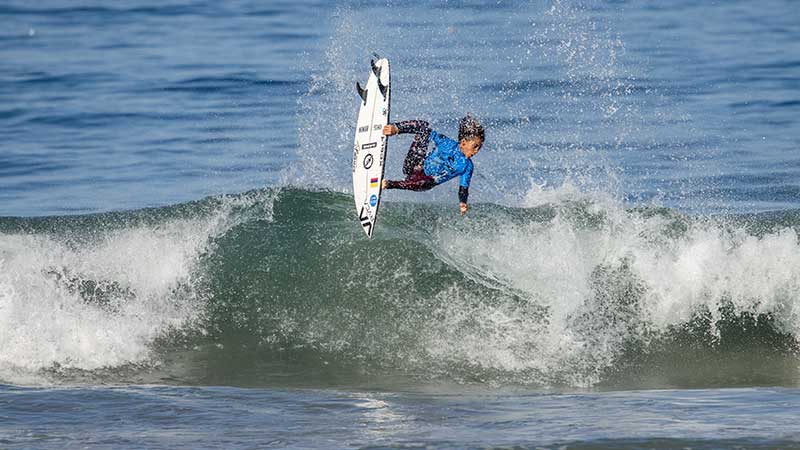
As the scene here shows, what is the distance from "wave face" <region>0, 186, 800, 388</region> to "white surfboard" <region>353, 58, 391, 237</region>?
0.92 meters

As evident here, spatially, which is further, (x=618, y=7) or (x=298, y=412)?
(x=618, y=7)

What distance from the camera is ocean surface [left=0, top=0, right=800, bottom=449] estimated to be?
739 cm

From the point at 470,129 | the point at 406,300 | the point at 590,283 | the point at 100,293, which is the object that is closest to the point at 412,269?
the point at 406,300

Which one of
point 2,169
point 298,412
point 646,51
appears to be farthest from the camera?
point 646,51

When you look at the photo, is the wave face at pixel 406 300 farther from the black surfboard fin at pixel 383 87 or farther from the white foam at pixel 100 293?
the black surfboard fin at pixel 383 87

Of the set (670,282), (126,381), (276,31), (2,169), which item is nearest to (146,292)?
(126,381)

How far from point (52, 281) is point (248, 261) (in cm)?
168

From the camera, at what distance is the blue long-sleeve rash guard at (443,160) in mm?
9094

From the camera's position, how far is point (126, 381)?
881cm

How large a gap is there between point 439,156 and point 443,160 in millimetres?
46

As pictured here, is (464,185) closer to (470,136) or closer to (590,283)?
(470,136)

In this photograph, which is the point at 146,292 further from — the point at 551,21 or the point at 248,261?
the point at 551,21

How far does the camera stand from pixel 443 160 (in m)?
9.20

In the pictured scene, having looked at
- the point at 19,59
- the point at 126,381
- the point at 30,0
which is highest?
the point at 30,0
